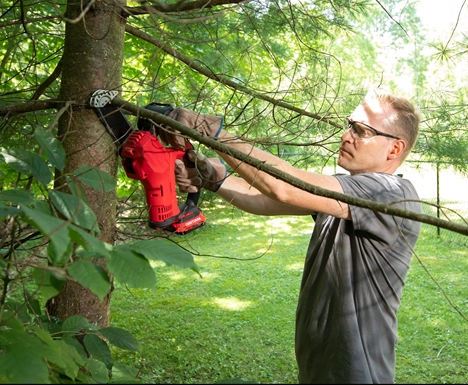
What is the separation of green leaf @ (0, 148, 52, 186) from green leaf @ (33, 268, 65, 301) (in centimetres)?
27

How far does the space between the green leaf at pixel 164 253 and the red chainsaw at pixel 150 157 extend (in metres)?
0.85

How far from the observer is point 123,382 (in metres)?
1.07

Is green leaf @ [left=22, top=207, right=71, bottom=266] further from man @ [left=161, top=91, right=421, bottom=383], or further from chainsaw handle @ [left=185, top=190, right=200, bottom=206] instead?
chainsaw handle @ [left=185, top=190, right=200, bottom=206]

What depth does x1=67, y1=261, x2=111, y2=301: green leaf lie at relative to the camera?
100 cm

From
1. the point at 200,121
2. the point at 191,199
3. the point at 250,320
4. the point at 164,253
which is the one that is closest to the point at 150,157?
the point at 200,121

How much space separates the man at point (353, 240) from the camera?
1869 mm

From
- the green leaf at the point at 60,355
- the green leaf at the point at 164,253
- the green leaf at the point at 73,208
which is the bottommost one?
the green leaf at the point at 60,355

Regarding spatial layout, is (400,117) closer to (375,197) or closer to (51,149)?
(375,197)

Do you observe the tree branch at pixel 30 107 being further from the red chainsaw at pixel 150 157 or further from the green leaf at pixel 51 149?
the green leaf at pixel 51 149

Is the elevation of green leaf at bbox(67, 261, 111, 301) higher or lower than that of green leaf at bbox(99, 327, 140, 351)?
higher

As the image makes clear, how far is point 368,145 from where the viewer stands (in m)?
2.13

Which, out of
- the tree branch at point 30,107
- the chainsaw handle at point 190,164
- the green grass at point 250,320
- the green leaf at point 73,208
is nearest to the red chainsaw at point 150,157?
the chainsaw handle at point 190,164

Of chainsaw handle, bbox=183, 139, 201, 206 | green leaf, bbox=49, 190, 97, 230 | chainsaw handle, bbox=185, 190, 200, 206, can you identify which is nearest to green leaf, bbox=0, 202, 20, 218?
green leaf, bbox=49, 190, 97, 230

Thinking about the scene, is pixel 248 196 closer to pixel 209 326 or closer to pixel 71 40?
pixel 71 40
